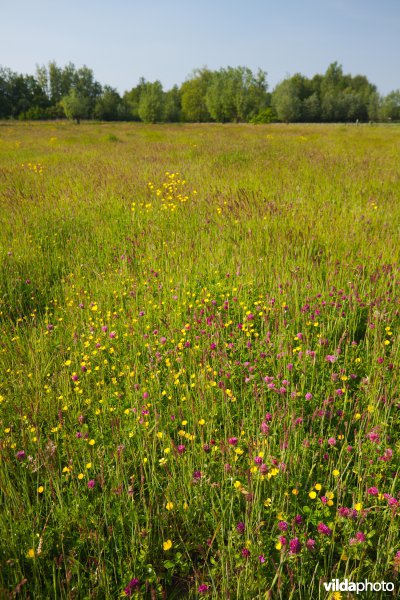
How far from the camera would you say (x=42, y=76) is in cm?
8106

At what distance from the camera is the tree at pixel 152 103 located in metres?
60.6

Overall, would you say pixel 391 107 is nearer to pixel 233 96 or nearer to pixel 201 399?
pixel 233 96

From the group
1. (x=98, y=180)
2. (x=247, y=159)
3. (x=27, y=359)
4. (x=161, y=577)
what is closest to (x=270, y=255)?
(x=27, y=359)

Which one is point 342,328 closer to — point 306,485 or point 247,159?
point 306,485

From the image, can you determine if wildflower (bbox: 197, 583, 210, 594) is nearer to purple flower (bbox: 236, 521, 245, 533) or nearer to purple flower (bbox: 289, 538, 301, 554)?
purple flower (bbox: 236, 521, 245, 533)

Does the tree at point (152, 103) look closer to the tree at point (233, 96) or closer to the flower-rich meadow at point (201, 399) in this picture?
the tree at point (233, 96)

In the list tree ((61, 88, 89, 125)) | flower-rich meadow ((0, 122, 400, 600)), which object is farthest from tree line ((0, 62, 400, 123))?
flower-rich meadow ((0, 122, 400, 600))

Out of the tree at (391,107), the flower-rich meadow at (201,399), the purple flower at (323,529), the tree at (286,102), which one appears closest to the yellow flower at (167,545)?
the flower-rich meadow at (201,399)

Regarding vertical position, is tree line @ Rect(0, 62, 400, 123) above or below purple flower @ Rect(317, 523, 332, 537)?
above

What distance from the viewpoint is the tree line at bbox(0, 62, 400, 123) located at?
62.6 metres

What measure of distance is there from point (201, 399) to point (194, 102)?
84.1 metres

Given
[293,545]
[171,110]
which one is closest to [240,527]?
[293,545]

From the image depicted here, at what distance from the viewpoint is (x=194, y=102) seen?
74.9 meters

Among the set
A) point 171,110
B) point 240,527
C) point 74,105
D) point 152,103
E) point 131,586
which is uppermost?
point 171,110
